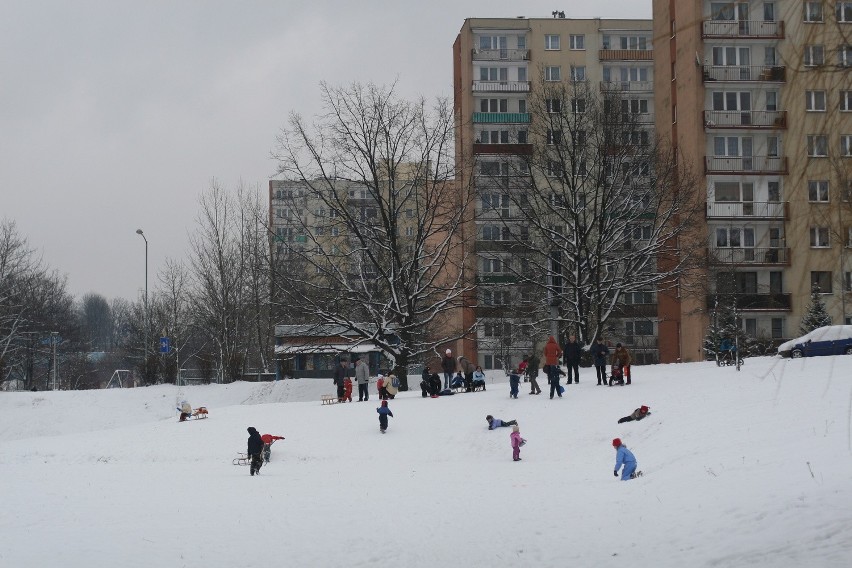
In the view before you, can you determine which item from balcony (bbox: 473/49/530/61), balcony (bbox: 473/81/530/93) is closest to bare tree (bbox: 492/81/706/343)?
balcony (bbox: 473/81/530/93)

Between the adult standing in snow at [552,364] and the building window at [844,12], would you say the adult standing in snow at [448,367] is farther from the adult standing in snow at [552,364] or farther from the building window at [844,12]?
the building window at [844,12]

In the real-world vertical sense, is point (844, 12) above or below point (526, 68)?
below

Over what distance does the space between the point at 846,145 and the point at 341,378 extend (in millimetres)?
30940

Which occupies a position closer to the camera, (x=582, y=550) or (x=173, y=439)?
(x=582, y=550)

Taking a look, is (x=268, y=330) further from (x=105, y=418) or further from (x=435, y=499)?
(x=435, y=499)

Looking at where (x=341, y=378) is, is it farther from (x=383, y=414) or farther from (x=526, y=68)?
(x=526, y=68)

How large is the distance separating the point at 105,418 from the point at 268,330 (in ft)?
85.7

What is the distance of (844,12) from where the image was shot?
7.99 m

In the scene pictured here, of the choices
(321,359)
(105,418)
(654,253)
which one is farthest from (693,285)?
(105,418)

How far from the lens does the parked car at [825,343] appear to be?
36.8 m

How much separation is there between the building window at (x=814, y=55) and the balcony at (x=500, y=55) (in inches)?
2709

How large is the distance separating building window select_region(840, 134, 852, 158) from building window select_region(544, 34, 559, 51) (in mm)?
70229

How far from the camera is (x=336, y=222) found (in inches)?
1805

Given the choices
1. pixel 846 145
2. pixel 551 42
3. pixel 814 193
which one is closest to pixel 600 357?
pixel 814 193
